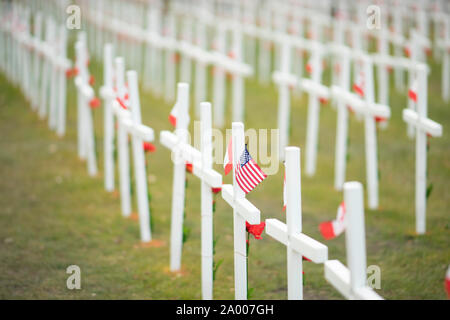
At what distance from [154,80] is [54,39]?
2906 mm

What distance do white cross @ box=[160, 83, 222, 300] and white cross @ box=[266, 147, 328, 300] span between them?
1.01 meters

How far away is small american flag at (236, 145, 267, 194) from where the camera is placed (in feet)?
12.2

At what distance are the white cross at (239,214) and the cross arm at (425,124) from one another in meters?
2.28

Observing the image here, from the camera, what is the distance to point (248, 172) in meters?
3.74

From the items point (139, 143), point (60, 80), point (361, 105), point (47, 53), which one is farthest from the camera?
point (47, 53)

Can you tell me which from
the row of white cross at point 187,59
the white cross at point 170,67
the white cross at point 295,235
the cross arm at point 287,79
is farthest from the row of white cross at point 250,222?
the white cross at point 170,67

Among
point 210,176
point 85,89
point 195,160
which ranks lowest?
point 210,176

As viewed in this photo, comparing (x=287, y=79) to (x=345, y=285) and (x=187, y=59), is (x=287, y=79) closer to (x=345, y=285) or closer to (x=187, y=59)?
(x=187, y=59)

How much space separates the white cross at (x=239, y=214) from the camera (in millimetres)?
3770

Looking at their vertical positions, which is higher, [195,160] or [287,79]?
[287,79]

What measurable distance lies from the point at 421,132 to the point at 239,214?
2.52 meters

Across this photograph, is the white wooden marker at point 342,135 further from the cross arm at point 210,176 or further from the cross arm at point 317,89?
the cross arm at point 210,176

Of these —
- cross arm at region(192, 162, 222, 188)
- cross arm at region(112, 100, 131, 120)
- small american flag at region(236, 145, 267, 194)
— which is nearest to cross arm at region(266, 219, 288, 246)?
small american flag at region(236, 145, 267, 194)

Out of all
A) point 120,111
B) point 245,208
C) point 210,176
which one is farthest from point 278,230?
point 120,111
